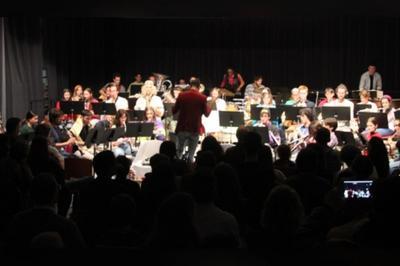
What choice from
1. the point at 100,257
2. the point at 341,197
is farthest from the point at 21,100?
the point at 100,257

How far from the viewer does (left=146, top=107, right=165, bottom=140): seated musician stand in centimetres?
1388

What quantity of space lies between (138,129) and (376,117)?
4.23 meters

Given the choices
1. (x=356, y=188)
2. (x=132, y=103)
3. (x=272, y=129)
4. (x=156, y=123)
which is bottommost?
(x=356, y=188)

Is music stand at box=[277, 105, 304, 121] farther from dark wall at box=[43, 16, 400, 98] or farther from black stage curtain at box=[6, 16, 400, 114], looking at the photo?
dark wall at box=[43, 16, 400, 98]

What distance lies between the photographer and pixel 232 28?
915 inches

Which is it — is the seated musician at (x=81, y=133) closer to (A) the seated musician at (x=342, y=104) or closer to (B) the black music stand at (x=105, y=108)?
(B) the black music stand at (x=105, y=108)

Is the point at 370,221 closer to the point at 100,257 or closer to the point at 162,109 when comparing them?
the point at 100,257

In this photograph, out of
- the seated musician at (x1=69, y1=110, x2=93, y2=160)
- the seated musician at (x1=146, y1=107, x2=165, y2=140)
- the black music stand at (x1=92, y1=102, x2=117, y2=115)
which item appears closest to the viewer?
the seated musician at (x1=69, y1=110, x2=93, y2=160)

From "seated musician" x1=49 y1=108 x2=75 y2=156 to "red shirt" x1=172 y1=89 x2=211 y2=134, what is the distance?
6.29 ft

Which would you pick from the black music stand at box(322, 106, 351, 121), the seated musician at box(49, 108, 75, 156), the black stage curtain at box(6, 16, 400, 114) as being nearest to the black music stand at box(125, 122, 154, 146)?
the seated musician at box(49, 108, 75, 156)

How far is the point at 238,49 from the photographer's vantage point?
23219 millimetres

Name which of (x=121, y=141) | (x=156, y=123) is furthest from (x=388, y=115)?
(x=121, y=141)

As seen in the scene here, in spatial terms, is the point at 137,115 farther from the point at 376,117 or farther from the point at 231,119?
the point at 376,117

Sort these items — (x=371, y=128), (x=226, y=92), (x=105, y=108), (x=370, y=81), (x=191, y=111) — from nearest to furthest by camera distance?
(x=191, y=111), (x=371, y=128), (x=105, y=108), (x=370, y=81), (x=226, y=92)
